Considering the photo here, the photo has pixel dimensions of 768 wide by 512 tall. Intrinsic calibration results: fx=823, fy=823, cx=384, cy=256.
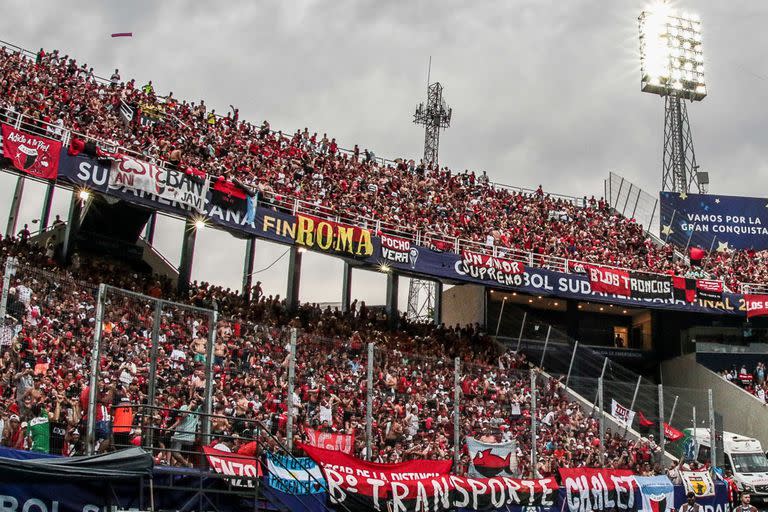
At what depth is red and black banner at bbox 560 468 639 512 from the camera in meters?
20.0

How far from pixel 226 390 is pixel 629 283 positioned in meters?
26.5

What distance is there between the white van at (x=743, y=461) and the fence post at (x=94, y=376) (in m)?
19.7

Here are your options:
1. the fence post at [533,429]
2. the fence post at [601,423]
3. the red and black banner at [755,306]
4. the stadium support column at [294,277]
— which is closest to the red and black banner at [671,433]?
the fence post at [601,423]

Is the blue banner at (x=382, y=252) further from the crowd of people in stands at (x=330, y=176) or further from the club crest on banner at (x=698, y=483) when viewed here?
the club crest on banner at (x=698, y=483)

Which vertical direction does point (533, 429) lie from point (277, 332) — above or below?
below

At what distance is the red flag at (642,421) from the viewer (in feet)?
82.8

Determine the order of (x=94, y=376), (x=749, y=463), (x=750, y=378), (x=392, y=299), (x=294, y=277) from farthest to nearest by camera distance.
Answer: (x=750, y=378) → (x=392, y=299) → (x=294, y=277) → (x=749, y=463) → (x=94, y=376)

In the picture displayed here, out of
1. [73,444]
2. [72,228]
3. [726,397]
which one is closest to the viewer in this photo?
[73,444]

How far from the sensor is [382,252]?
31.5 metres

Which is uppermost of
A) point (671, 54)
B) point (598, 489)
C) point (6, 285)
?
point (671, 54)

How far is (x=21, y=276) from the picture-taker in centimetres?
1198

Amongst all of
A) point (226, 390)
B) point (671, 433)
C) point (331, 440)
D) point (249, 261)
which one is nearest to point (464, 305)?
point (249, 261)

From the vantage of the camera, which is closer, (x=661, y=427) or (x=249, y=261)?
(x=661, y=427)

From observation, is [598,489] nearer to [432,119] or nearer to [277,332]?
[277,332]
